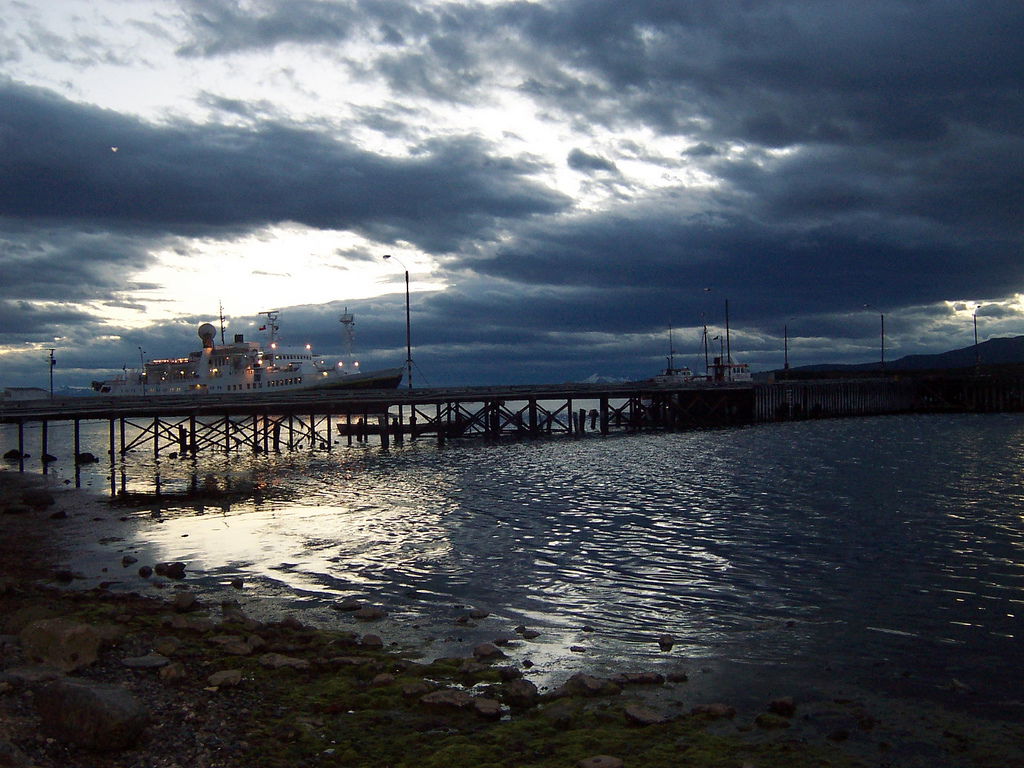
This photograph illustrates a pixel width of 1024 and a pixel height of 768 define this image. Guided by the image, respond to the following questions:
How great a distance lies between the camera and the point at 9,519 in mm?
25328

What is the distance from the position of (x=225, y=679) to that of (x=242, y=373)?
274 feet

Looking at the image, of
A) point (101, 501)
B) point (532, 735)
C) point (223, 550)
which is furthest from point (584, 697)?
point (101, 501)

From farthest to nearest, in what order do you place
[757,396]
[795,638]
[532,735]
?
[757,396]
[795,638]
[532,735]

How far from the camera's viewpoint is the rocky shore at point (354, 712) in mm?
7555

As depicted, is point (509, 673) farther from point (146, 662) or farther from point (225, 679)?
point (146, 662)

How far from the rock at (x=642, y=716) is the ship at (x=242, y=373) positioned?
75445mm

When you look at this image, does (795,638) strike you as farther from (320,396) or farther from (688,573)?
(320,396)

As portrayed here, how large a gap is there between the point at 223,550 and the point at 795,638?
1546cm

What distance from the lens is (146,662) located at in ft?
33.8

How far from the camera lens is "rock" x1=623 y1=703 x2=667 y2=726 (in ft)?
28.7

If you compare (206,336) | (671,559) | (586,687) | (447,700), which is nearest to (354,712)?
(447,700)

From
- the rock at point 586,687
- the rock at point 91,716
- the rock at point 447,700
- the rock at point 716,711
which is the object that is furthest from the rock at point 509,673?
the rock at point 91,716

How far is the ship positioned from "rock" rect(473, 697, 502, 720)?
7484cm

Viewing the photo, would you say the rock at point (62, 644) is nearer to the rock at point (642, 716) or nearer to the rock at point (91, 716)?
the rock at point (91, 716)
